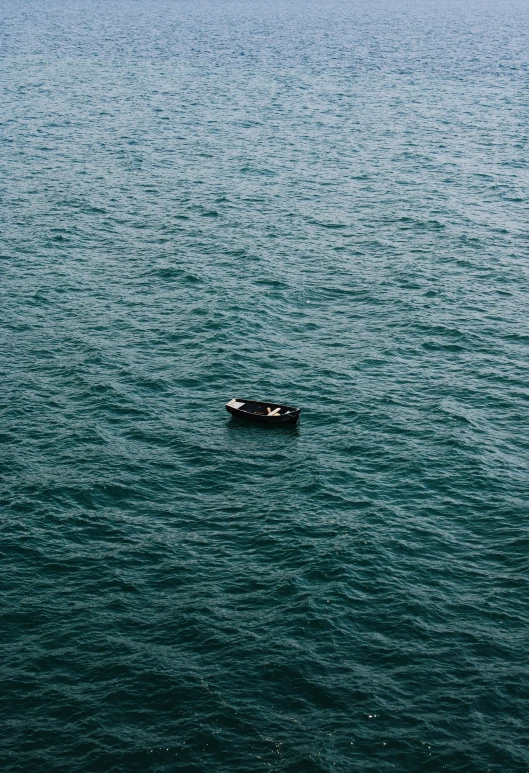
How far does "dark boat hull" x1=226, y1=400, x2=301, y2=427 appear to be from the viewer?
264 feet

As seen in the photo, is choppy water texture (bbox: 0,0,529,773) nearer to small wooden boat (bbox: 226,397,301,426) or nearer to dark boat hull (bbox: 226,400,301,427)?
dark boat hull (bbox: 226,400,301,427)

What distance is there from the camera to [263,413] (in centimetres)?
8250

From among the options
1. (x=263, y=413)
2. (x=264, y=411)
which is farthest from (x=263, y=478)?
(x=264, y=411)

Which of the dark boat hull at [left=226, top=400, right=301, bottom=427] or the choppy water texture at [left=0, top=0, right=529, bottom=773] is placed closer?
the choppy water texture at [left=0, top=0, right=529, bottom=773]

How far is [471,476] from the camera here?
75.8 metres

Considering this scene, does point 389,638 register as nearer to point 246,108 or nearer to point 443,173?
point 443,173

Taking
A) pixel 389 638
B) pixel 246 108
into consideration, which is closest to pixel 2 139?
pixel 246 108

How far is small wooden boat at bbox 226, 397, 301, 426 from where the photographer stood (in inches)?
3174

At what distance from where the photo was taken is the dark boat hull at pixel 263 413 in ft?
264

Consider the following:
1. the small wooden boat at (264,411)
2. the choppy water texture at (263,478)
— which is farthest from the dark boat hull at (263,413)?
the choppy water texture at (263,478)

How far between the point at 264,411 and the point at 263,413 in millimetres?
262

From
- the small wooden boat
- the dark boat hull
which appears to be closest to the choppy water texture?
the dark boat hull

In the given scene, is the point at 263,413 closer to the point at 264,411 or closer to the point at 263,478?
the point at 264,411

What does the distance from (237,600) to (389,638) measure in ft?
32.3
